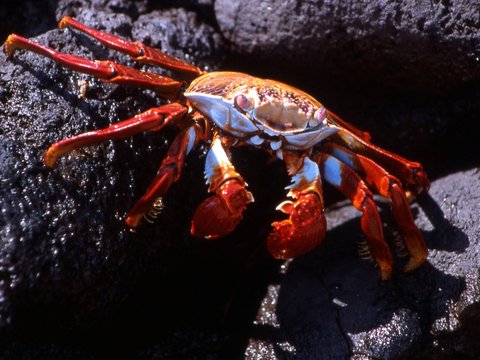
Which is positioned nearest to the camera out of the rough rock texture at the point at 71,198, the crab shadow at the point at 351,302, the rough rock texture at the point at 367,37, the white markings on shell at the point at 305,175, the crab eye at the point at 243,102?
the rough rock texture at the point at 71,198

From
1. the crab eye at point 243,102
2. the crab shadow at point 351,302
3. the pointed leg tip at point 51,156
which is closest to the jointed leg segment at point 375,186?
the crab shadow at point 351,302

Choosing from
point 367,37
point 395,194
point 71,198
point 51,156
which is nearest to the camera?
point 51,156

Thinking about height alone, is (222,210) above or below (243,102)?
below

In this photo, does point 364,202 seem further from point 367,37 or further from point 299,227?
point 367,37

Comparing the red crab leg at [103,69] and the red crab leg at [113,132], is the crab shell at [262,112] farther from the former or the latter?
the red crab leg at [113,132]

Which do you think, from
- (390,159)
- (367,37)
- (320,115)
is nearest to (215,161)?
(320,115)

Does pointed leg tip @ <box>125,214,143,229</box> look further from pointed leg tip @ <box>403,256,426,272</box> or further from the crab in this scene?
pointed leg tip @ <box>403,256,426,272</box>
